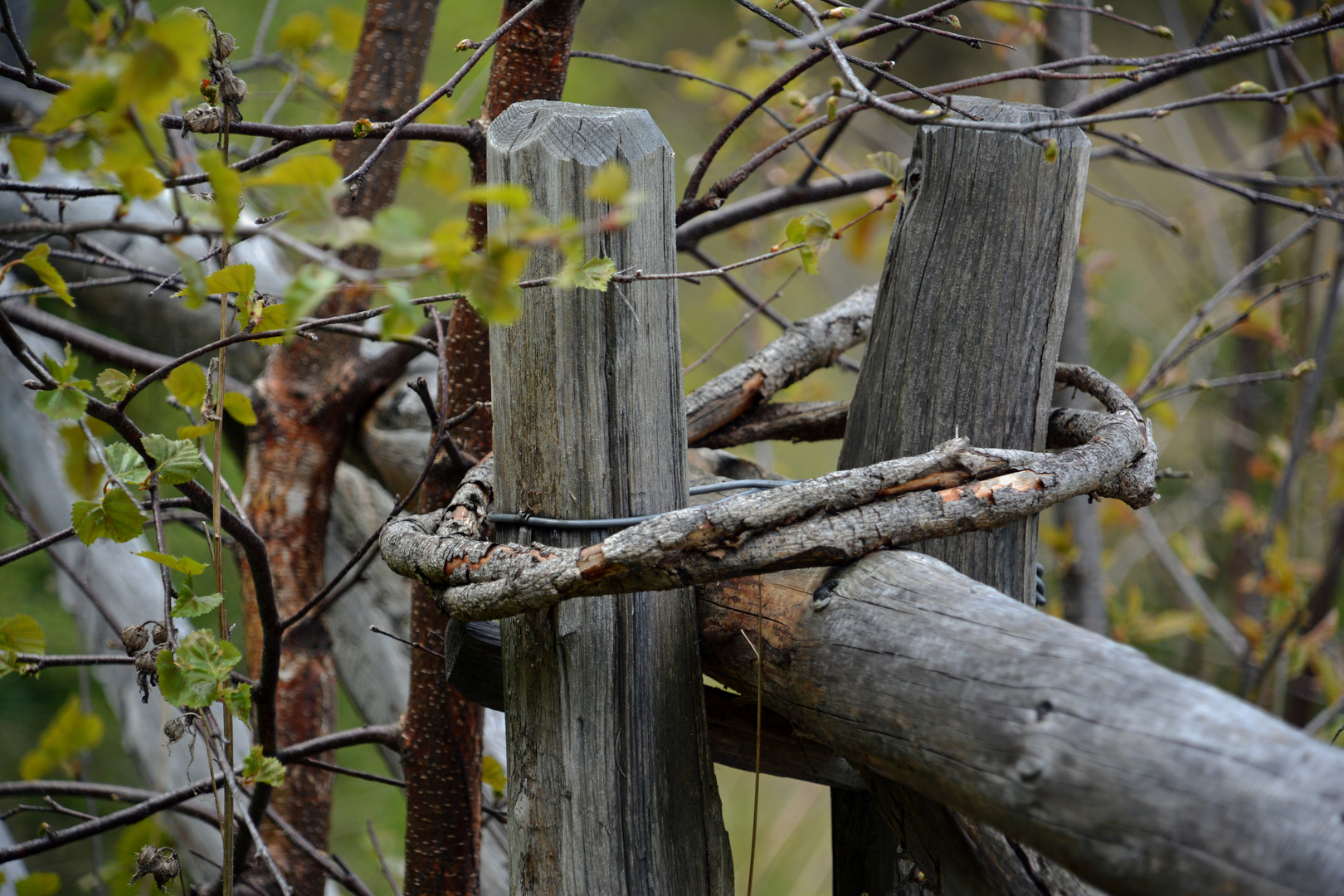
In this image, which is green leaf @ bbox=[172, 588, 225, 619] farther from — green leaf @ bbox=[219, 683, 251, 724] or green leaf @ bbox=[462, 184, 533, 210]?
green leaf @ bbox=[462, 184, 533, 210]

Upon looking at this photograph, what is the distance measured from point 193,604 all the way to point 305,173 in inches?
16.7

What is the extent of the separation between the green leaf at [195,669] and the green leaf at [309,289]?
1.20ft

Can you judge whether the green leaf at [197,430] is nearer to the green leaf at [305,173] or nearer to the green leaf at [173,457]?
the green leaf at [173,457]

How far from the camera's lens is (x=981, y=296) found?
0.72 m

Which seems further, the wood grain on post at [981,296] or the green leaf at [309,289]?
the wood grain on post at [981,296]

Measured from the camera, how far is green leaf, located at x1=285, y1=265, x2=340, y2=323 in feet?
1.11

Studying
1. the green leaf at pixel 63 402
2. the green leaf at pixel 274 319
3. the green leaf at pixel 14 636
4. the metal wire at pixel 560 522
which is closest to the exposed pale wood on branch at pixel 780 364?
the metal wire at pixel 560 522

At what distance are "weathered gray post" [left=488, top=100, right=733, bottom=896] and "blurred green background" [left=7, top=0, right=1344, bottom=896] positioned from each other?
141 centimetres

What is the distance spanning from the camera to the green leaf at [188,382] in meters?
0.71

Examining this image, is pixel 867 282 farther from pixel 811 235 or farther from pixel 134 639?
pixel 134 639

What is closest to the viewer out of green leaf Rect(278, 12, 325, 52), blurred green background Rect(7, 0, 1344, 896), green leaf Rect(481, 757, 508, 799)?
green leaf Rect(481, 757, 508, 799)

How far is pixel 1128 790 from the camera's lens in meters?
0.40

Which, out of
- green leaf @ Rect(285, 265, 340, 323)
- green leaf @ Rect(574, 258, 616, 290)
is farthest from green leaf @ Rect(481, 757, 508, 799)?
green leaf @ Rect(285, 265, 340, 323)

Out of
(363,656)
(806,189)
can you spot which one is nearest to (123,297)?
(363,656)
